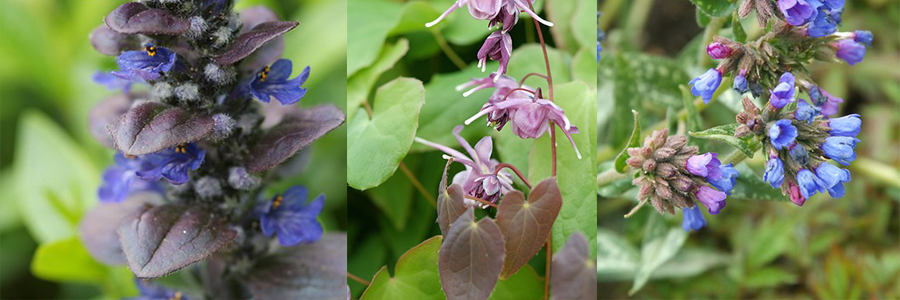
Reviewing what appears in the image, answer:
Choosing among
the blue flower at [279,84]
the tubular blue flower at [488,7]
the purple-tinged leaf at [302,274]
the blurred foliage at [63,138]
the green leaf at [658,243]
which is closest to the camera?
the tubular blue flower at [488,7]

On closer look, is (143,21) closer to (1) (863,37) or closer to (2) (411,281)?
(2) (411,281)

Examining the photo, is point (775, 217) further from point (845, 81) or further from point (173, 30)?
point (173, 30)

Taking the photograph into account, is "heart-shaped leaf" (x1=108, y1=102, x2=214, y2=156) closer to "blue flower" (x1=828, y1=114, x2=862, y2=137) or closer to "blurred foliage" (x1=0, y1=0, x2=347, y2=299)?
"blurred foliage" (x1=0, y1=0, x2=347, y2=299)

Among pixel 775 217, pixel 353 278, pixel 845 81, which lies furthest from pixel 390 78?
pixel 845 81

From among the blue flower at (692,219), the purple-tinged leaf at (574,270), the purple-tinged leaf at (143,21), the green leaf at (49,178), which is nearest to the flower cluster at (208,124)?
the purple-tinged leaf at (143,21)

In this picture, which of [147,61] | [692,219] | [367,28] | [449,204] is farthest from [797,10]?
[147,61]

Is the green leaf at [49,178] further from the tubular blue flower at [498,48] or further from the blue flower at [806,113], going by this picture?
the blue flower at [806,113]
